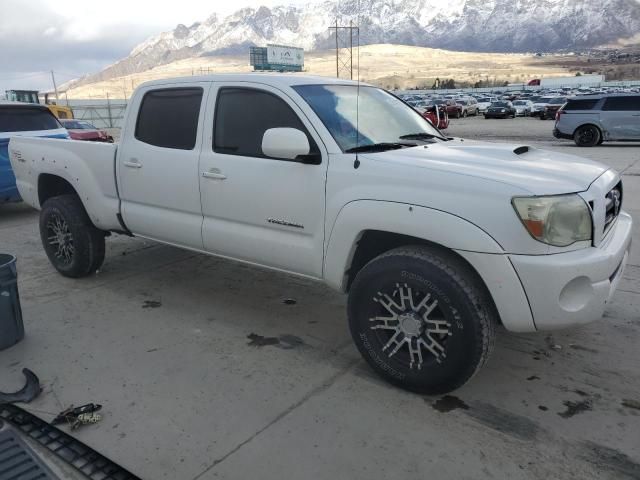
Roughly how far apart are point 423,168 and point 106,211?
3.00 metres

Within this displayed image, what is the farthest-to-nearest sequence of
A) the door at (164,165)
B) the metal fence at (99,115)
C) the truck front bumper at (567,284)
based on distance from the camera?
1. the metal fence at (99,115)
2. the door at (164,165)
3. the truck front bumper at (567,284)

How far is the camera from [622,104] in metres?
17.7

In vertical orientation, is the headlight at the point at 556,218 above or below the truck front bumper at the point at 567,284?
above

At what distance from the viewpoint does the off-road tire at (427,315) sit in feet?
9.86

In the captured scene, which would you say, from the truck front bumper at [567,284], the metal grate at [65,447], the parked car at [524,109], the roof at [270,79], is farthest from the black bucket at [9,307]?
the parked car at [524,109]

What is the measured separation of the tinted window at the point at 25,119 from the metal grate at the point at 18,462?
640cm

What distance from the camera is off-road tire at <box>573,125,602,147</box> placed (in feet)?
59.6

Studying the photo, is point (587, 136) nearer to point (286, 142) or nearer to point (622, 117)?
point (622, 117)

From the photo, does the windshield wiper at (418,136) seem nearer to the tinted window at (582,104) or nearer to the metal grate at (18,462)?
the metal grate at (18,462)

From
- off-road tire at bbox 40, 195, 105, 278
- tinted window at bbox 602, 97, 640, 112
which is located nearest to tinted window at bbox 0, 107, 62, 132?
off-road tire at bbox 40, 195, 105, 278

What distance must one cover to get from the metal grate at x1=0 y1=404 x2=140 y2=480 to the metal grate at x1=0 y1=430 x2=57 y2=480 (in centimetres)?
8

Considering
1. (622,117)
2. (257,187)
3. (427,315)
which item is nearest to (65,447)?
(257,187)

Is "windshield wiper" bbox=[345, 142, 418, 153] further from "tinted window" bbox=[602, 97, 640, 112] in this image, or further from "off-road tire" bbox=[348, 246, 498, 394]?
"tinted window" bbox=[602, 97, 640, 112]

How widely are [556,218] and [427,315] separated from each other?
85 cm
